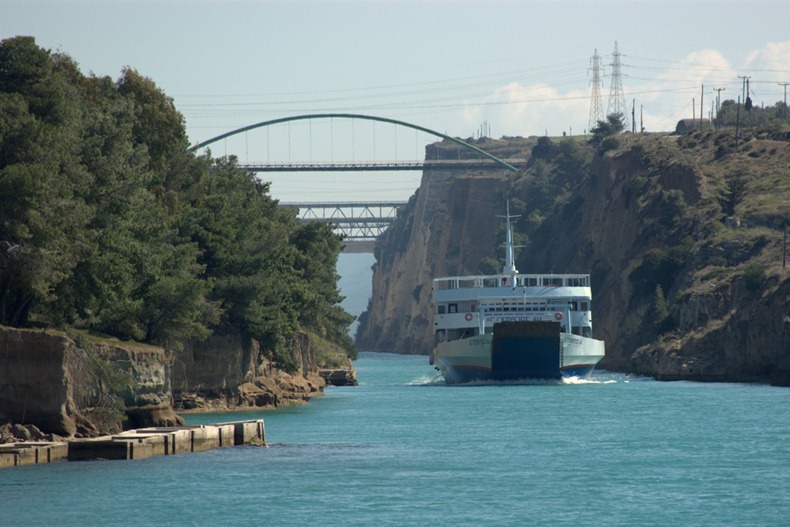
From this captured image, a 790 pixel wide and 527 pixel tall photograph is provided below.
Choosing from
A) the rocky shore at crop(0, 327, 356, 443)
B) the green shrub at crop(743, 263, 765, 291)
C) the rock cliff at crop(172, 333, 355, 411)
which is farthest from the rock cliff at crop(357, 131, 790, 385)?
the rocky shore at crop(0, 327, 356, 443)

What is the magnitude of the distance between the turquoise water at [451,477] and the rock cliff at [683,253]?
1321 inches

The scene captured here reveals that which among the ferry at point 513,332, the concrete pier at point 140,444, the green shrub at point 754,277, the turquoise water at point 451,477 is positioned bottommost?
the turquoise water at point 451,477

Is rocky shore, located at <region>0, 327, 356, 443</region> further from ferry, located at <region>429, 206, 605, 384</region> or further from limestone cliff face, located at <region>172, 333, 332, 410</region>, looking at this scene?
ferry, located at <region>429, 206, 605, 384</region>

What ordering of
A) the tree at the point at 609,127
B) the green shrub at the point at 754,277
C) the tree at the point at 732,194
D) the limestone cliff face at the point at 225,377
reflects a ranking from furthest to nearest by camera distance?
the tree at the point at 609,127 < the tree at the point at 732,194 < the green shrub at the point at 754,277 < the limestone cliff face at the point at 225,377

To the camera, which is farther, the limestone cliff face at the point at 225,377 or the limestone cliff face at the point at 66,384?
the limestone cliff face at the point at 225,377

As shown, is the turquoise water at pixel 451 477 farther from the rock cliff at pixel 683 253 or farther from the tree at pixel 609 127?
the tree at pixel 609 127

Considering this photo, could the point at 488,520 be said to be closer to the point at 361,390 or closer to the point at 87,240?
the point at 87,240

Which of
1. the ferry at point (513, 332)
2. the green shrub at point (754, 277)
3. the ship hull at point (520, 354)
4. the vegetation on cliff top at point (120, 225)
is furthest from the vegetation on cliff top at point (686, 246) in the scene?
the vegetation on cliff top at point (120, 225)

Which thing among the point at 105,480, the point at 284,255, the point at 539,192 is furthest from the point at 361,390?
the point at 539,192

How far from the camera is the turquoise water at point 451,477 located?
30.1 meters

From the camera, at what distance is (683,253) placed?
119m

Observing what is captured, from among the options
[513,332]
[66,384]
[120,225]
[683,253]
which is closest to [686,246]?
[683,253]

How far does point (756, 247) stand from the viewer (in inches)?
4166

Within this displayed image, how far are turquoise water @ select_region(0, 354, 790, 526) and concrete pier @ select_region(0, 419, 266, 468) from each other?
699 millimetres
